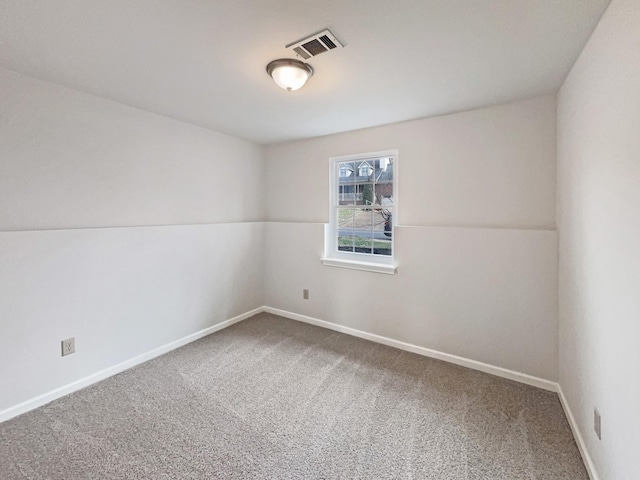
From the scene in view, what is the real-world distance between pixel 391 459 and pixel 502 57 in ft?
8.46

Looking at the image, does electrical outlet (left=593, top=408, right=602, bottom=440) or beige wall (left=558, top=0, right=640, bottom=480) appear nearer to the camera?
beige wall (left=558, top=0, right=640, bottom=480)

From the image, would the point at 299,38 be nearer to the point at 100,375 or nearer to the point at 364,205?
the point at 364,205

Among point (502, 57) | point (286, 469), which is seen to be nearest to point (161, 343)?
point (286, 469)

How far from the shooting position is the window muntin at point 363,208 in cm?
332

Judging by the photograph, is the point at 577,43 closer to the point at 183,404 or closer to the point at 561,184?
the point at 561,184

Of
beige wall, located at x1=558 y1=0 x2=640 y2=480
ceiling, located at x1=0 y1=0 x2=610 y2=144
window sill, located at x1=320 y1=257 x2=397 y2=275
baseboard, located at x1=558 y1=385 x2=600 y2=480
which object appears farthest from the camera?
window sill, located at x1=320 y1=257 x2=397 y2=275

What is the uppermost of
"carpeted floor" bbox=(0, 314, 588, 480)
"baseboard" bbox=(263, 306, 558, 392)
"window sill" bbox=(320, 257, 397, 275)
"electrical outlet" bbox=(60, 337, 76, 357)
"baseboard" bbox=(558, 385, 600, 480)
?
"window sill" bbox=(320, 257, 397, 275)

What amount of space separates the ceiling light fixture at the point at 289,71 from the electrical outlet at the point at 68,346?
261 cm

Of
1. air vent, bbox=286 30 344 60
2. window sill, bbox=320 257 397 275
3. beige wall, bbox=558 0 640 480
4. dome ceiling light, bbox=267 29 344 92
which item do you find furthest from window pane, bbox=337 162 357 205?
beige wall, bbox=558 0 640 480

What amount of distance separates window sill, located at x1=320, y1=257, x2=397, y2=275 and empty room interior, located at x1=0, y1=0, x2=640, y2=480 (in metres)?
0.09

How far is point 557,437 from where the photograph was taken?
Answer: 1.82 meters

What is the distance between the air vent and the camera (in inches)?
63.1

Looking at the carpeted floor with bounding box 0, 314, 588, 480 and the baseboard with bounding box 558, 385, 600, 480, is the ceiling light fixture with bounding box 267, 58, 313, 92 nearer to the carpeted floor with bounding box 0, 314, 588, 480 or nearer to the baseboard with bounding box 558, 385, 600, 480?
the carpeted floor with bounding box 0, 314, 588, 480

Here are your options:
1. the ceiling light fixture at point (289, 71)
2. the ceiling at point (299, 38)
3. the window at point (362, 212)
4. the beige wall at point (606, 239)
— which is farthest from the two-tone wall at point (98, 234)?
the beige wall at point (606, 239)
